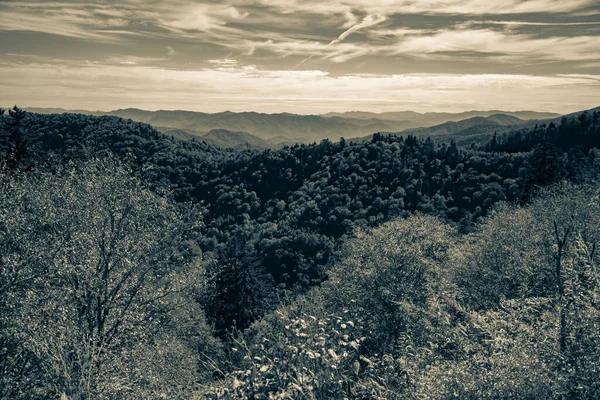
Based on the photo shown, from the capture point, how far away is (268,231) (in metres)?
142

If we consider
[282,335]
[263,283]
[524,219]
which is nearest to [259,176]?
[263,283]

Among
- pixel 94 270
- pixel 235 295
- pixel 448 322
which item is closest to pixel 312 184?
pixel 235 295

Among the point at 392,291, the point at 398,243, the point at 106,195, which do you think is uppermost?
the point at 106,195

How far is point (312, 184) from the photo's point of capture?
534 feet

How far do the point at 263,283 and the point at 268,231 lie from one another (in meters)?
69.3

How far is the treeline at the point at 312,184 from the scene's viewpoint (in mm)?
104438

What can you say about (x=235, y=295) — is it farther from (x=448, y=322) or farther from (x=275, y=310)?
(x=448, y=322)

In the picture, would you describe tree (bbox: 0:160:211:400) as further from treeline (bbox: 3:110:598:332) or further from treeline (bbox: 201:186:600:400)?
treeline (bbox: 3:110:598:332)

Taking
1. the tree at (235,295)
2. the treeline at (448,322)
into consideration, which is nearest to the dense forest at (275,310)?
the treeline at (448,322)

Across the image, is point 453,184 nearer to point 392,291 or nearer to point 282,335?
point 392,291

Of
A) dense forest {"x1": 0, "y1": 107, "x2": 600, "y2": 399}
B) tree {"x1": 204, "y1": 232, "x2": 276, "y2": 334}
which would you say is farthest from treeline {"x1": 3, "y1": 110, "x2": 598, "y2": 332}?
dense forest {"x1": 0, "y1": 107, "x2": 600, "y2": 399}

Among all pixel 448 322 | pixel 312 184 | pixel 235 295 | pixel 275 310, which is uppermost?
pixel 448 322

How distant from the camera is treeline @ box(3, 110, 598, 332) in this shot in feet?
343

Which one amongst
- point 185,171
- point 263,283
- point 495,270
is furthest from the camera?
point 185,171
